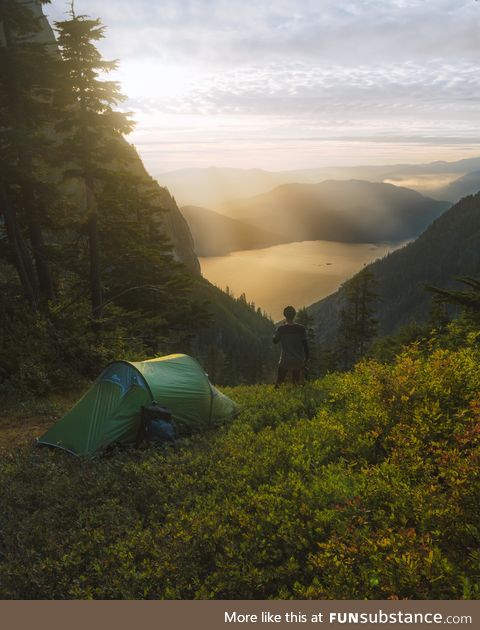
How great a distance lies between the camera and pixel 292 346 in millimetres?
12281

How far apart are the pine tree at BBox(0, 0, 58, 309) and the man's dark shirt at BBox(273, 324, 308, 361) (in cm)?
1012

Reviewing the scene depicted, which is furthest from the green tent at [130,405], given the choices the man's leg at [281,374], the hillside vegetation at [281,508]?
the man's leg at [281,374]

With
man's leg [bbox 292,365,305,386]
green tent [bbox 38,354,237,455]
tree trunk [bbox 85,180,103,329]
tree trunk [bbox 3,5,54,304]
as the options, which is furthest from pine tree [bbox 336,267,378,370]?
green tent [bbox 38,354,237,455]

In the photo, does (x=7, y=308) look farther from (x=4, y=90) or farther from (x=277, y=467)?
(x=277, y=467)

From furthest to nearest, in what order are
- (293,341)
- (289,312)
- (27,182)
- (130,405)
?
1. (27,182)
2. (293,341)
3. (289,312)
4. (130,405)

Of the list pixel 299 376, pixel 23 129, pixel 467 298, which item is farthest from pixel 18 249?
pixel 467 298

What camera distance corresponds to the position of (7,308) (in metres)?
16.2

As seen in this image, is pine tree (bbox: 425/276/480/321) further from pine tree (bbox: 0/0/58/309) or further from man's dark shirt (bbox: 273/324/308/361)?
pine tree (bbox: 0/0/58/309)

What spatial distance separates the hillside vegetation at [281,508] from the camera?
182 inches

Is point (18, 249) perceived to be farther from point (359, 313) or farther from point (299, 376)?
point (359, 313)

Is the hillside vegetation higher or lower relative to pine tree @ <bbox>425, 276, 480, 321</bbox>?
lower

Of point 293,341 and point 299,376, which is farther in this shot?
point 299,376

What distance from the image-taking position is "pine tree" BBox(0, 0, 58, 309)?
15906 mm

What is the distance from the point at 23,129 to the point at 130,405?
38.3 feet
